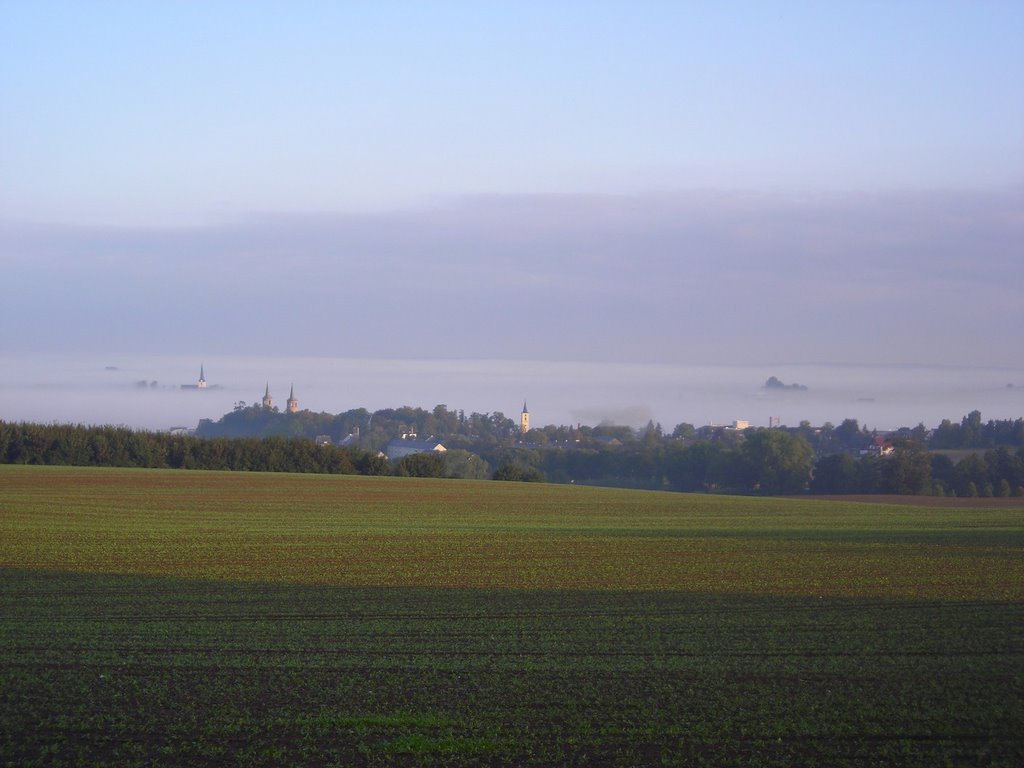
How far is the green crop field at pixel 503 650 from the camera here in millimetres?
9078

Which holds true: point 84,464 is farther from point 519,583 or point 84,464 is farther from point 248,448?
point 519,583

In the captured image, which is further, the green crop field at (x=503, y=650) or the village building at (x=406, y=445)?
the village building at (x=406, y=445)

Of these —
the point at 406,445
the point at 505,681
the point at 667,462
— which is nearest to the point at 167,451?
the point at 667,462

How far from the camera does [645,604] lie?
1695 centimetres

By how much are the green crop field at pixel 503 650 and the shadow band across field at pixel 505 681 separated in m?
0.04

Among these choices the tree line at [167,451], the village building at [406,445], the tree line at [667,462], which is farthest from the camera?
the village building at [406,445]

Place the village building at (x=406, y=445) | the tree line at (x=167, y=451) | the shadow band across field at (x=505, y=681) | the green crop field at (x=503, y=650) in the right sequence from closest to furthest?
the shadow band across field at (x=505, y=681) → the green crop field at (x=503, y=650) → the tree line at (x=167, y=451) → the village building at (x=406, y=445)

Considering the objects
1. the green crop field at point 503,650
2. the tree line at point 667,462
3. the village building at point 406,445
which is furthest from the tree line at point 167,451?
the village building at point 406,445

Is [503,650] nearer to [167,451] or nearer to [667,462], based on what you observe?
[167,451]

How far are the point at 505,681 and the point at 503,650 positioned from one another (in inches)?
68.4

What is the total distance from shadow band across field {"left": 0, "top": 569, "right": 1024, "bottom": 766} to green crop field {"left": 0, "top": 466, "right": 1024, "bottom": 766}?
0.14 ft

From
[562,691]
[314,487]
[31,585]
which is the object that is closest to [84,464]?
[314,487]

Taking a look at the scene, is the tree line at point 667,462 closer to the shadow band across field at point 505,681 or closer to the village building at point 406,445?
the village building at point 406,445

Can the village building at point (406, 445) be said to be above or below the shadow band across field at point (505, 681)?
above
